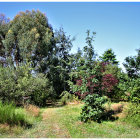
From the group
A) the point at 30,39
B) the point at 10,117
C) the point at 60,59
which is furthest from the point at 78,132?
the point at 30,39

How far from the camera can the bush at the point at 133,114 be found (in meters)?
4.48

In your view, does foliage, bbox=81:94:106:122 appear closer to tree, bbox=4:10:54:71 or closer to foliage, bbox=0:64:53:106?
foliage, bbox=0:64:53:106

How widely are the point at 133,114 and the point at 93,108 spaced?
1616mm

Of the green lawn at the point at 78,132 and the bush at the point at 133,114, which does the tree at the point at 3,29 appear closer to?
the green lawn at the point at 78,132

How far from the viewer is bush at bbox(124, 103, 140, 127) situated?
4.48m

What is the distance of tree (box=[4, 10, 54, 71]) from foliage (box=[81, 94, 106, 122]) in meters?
8.42

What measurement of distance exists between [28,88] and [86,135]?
5.48 m

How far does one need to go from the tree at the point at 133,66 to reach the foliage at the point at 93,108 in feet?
6.34

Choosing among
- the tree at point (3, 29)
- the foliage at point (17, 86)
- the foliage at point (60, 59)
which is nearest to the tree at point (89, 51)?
the foliage at point (17, 86)

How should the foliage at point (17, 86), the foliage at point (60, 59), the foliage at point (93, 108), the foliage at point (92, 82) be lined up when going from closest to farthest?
1. the foliage at point (93, 108)
2. the foliage at point (92, 82)
3. the foliage at point (17, 86)
4. the foliage at point (60, 59)

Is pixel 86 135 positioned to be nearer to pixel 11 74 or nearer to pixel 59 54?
pixel 11 74

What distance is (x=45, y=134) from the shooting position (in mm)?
3754

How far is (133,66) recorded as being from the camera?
554 cm

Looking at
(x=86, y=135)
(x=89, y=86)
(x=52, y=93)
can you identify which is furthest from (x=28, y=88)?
(x=86, y=135)
